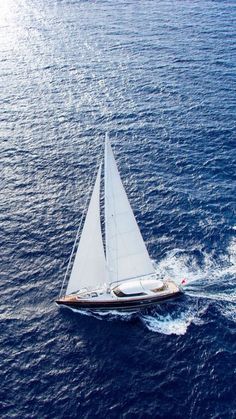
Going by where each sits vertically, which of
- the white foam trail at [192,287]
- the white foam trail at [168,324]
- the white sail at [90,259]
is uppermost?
the white sail at [90,259]

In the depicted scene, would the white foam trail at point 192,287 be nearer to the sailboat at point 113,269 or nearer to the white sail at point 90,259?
the sailboat at point 113,269

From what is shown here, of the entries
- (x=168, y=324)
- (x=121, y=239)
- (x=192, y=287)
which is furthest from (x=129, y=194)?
(x=168, y=324)

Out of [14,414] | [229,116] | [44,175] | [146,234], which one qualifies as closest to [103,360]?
[14,414]

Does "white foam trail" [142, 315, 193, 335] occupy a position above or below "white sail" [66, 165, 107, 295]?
below

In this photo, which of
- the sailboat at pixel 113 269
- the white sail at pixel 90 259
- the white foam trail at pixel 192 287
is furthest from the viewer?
the white sail at pixel 90 259

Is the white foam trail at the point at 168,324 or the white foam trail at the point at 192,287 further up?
the white foam trail at the point at 192,287

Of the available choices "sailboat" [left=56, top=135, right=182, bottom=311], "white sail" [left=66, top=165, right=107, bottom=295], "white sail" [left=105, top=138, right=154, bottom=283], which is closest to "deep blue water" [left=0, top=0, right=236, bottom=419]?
"sailboat" [left=56, top=135, right=182, bottom=311]

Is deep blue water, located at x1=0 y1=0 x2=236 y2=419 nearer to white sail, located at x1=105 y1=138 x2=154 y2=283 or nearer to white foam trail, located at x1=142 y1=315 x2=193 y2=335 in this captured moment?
white foam trail, located at x1=142 y1=315 x2=193 y2=335

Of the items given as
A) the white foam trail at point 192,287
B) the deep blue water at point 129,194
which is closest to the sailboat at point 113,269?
the white foam trail at point 192,287
